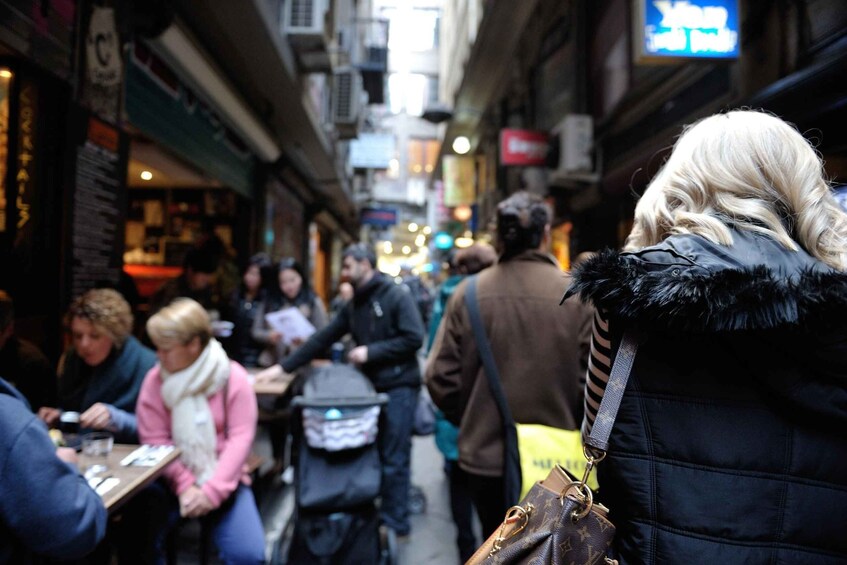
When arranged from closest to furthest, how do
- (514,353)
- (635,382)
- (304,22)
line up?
(635,382)
(514,353)
(304,22)

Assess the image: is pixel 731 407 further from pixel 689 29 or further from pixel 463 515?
pixel 689 29

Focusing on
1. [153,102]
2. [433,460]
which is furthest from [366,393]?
[153,102]

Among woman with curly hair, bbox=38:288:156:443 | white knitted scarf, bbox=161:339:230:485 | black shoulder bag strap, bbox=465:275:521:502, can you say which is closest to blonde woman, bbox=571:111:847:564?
black shoulder bag strap, bbox=465:275:521:502

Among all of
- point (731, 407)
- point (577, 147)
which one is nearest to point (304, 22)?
point (577, 147)

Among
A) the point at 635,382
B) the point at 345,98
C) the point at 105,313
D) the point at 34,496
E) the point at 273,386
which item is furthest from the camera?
the point at 345,98

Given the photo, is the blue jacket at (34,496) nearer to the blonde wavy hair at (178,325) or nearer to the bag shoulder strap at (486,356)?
the blonde wavy hair at (178,325)

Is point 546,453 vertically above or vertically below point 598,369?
below

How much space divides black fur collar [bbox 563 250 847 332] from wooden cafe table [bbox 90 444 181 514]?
84.0 inches

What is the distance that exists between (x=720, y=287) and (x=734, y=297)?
0.03 meters

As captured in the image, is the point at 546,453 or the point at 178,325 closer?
the point at 546,453

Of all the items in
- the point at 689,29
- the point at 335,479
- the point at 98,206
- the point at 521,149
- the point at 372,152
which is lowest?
the point at 335,479

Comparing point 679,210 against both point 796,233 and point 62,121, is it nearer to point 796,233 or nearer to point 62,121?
point 796,233

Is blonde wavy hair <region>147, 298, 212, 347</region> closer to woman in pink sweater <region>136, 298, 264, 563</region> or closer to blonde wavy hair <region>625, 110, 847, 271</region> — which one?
woman in pink sweater <region>136, 298, 264, 563</region>

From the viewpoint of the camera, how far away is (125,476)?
2.37 meters
